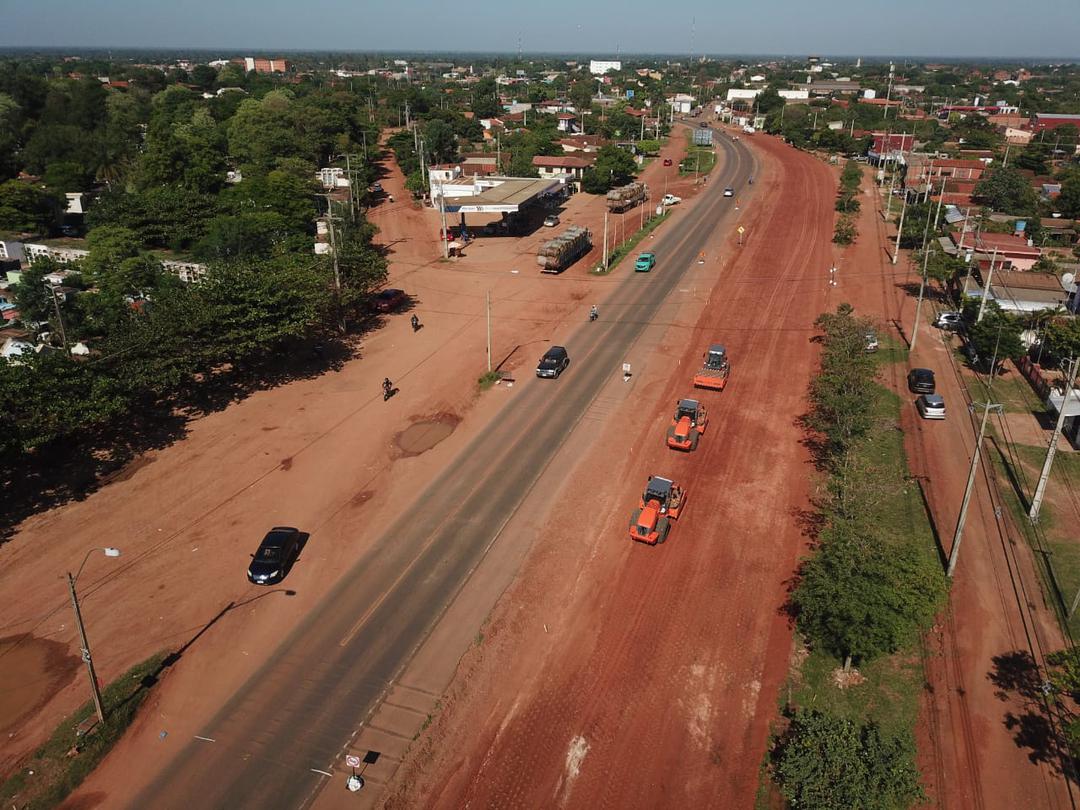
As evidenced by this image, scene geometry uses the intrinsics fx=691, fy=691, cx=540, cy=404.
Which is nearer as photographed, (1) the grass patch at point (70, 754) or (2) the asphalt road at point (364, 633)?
(1) the grass patch at point (70, 754)

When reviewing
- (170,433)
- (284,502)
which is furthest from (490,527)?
(170,433)

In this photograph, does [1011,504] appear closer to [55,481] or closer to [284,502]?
[284,502]

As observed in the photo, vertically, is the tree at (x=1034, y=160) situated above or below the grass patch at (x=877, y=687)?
above

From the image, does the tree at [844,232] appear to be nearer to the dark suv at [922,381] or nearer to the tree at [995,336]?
the tree at [995,336]

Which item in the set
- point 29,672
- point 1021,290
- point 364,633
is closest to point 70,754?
point 29,672

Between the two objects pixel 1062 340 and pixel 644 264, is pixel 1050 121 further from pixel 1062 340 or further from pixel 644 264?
pixel 1062 340

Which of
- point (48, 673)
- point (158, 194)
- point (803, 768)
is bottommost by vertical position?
point (48, 673)

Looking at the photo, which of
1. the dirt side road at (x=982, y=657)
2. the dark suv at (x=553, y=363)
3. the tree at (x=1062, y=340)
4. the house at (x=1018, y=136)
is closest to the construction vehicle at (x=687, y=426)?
the dark suv at (x=553, y=363)

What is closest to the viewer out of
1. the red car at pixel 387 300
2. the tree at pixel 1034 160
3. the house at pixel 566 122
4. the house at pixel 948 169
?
the red car at pixel 387 300
